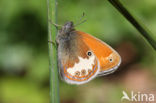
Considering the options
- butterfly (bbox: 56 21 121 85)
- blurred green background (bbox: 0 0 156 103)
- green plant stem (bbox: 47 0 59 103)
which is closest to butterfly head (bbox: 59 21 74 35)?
butterfly (bbox: 56 21 121 85)

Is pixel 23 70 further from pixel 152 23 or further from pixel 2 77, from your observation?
pixel 152 23

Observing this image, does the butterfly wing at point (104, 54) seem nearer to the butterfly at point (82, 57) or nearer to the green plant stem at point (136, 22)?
the butterfly at point (82, 57)

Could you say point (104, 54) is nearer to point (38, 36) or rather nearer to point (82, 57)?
point (82, 57)

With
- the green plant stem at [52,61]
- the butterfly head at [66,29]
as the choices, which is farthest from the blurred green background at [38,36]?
the green plant stem at [52,61]

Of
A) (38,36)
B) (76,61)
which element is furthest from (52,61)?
(38,36)

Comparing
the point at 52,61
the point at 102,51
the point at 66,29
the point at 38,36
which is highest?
the point at 38,36

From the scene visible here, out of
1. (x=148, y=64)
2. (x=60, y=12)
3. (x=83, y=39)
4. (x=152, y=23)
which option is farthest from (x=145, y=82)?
(x=83, y=39)
